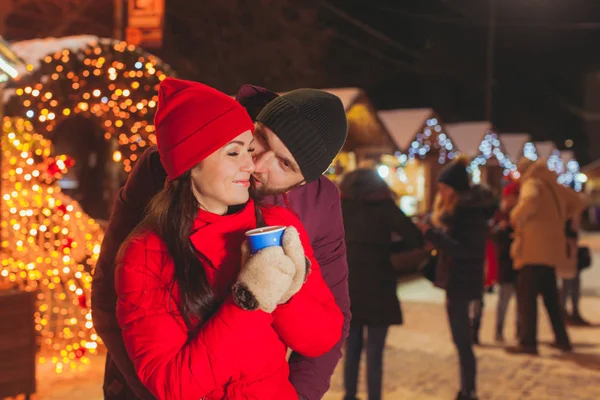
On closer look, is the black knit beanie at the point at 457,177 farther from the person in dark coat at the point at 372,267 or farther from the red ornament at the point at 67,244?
the red ornament at the point at 67,244

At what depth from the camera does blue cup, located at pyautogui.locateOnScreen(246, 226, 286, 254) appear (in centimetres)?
150

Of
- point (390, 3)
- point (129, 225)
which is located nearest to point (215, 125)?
point (129, 225)

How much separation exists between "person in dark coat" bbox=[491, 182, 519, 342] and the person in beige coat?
336mm

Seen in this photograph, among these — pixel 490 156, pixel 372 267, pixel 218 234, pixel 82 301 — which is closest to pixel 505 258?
pixel 372 267

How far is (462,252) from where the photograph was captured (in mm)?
5434

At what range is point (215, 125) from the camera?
1.73 m

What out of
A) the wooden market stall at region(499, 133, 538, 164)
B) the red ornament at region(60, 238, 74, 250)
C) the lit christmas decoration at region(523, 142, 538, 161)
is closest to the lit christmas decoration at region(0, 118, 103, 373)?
the red ornament at region(60, 238, 74, 250)

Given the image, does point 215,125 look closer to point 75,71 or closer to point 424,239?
point 424,239

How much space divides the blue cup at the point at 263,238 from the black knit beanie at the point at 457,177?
425 centimetres

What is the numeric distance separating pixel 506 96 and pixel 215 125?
40108mm

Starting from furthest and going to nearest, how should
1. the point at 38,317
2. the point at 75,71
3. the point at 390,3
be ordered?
the point at 390,3
the point at 75,71
the point at 38,317

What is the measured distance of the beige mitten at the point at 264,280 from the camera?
4.86 ft

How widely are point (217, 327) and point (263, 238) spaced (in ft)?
0.81

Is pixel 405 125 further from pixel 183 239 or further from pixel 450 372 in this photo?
pixel 183 239
